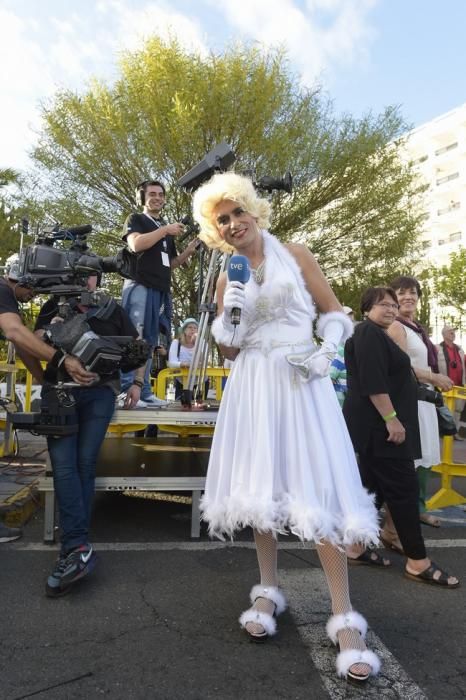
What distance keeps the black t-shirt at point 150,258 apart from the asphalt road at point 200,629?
2283 mm

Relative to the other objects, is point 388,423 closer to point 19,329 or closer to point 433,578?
point 433,578

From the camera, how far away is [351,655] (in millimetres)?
2254

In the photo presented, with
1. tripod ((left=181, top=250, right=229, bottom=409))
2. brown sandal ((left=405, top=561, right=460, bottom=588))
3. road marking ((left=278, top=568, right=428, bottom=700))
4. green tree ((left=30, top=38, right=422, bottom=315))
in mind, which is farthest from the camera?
green tree ((left=30, top=38, right=422, bottom=315))

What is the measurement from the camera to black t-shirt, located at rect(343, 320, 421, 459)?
3.47m

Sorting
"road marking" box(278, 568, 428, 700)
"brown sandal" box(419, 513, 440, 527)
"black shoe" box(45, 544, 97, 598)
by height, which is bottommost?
"road marking" box(278, 568, 428, 700)

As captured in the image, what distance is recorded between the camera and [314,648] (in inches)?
99.0

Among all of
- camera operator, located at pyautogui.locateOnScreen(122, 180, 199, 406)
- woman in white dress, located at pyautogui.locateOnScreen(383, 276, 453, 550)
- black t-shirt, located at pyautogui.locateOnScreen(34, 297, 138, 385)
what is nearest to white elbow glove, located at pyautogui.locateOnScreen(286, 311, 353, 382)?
black t-shirt, located at pyautogui.locateOnScreen(34, 297, 138, 385)

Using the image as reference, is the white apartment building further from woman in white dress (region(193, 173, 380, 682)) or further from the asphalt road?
woman in white dress (region(193, 173, 380, 682))

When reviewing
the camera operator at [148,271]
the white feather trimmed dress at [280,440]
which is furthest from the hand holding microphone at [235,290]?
the camera operator at [148,271]

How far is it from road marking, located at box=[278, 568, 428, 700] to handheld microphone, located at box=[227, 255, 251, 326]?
145cm

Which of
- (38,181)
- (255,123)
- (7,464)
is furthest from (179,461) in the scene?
(38,181)

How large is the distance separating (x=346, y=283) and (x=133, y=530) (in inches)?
627

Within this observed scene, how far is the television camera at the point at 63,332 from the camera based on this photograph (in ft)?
10.1

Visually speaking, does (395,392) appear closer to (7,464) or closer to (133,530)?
(133,530)
